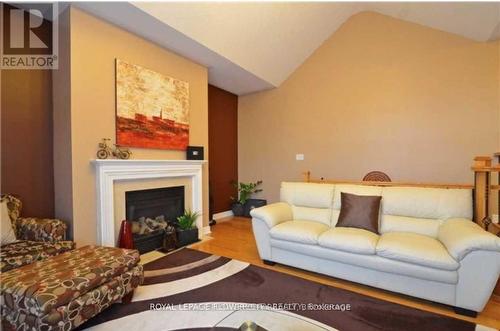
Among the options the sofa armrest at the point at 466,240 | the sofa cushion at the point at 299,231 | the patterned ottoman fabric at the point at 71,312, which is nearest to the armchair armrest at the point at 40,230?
the patterned ottoman fabric at the point at 71,312

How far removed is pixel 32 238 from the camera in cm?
229

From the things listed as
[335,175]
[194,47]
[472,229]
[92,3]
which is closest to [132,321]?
[472,229]

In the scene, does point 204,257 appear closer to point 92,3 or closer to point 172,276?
point 172,276

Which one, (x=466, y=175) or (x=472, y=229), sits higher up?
(x=466, y=175)

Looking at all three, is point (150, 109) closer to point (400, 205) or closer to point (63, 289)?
point (63, 289)

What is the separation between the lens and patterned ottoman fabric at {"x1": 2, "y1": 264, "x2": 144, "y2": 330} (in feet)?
4.86

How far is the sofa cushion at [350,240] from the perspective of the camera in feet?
7.32

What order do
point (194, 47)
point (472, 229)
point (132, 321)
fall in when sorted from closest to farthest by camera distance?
1. point (132, 321)
2. point (472, 229)
3. point (194, 47)

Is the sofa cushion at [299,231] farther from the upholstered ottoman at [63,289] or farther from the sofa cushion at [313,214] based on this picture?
the upholstered ottoman at [63,289]

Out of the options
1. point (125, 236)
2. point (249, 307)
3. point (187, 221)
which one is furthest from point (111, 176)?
point (249, 307)

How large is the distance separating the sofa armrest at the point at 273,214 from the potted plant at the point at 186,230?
45.3 inches

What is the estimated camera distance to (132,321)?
182cm

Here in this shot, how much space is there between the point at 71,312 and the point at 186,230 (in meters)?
1.97

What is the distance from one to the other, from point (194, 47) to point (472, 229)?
361 centimetres
